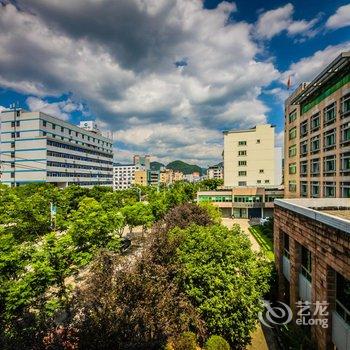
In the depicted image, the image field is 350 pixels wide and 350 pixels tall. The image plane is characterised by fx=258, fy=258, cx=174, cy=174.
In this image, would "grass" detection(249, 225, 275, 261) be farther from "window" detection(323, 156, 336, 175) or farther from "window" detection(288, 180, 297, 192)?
"window" detection(323, 156, 336, 175)

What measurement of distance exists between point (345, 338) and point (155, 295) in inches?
277

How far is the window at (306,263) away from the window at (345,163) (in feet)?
56.6

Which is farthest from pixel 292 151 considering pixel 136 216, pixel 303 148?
pixel 136 216

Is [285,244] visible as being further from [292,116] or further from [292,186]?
[292,116]

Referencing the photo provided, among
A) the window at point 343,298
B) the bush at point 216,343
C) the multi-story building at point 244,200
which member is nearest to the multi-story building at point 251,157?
the multi-story building at point 244,200

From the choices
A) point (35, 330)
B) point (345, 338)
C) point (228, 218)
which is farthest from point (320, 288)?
point (228, 218)

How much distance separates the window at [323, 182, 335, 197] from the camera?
2906cm

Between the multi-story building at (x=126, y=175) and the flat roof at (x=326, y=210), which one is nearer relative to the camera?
the flat roof at (x=326, y=210)

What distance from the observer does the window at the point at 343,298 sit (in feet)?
30.3

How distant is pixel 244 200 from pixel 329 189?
30.2 meters

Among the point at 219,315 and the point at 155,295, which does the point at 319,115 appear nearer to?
the point at 219,315

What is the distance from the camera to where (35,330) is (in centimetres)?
794

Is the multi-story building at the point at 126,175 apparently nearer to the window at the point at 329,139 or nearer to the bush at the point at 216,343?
the window at the point at 329,139

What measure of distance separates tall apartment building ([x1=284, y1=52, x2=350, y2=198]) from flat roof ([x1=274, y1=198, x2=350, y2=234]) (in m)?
13.8
